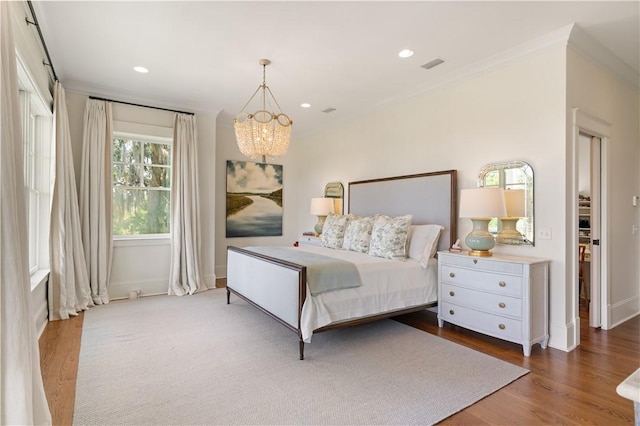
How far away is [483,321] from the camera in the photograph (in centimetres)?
317

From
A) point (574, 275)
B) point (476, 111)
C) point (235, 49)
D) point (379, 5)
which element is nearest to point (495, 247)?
point (574, 275)

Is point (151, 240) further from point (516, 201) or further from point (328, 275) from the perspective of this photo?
point (516, 201)

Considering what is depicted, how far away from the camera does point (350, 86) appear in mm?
4332

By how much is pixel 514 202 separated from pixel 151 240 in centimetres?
465

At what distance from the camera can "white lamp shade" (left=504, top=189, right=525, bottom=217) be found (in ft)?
10.9

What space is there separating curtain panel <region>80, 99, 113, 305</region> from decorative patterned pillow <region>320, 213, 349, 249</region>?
288cm

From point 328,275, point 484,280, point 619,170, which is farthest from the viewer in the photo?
point 619,170

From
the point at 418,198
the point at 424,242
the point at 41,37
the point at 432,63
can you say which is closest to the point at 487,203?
the point at 424,242

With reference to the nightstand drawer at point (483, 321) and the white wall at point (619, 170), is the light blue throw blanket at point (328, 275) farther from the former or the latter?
the white wall at point (619, 170)

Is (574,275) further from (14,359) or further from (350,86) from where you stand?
(14,359)

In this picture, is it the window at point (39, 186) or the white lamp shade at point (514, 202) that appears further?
the window at point (39, 186)

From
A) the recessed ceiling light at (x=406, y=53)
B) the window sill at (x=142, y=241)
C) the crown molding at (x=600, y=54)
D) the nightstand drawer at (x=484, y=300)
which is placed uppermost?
the recessed ceiling light at (x=406, y=53)

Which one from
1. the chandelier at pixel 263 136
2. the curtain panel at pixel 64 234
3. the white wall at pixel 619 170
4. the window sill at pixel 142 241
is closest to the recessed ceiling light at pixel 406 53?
the chandelier at pixel 263 136

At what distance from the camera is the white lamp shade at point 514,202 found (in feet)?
10.9
